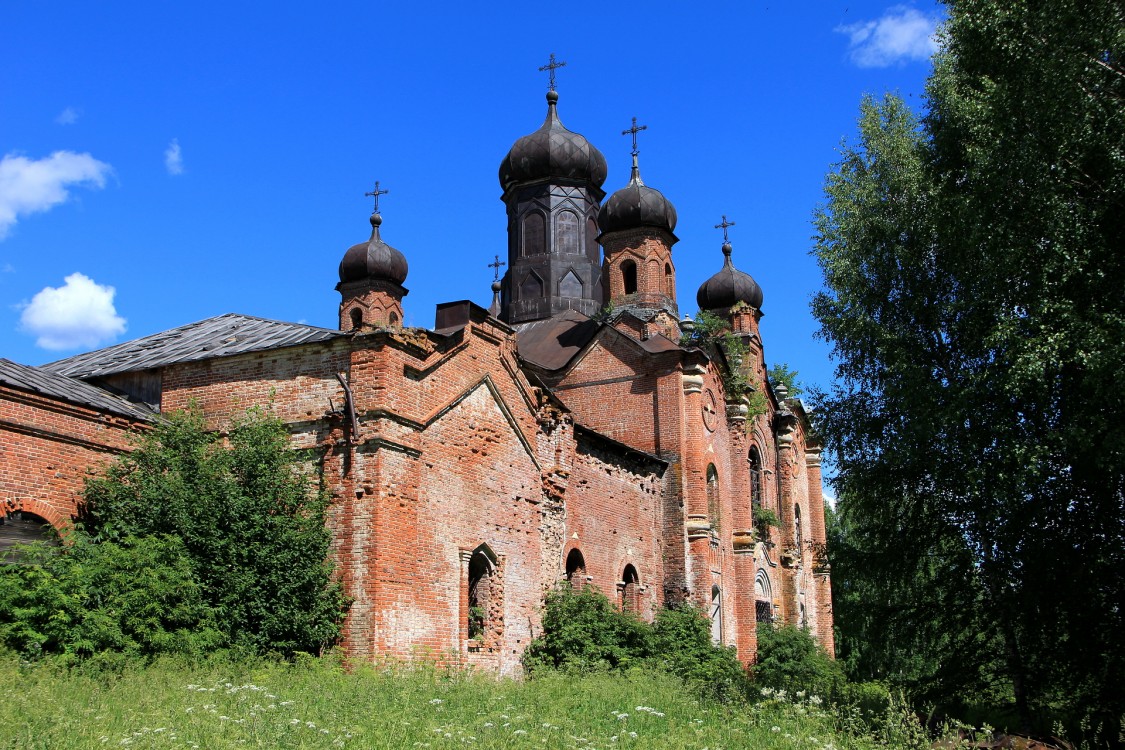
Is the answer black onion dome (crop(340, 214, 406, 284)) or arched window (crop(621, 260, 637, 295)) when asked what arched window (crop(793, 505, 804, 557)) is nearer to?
arched window (crop(621, 260, 637, 295))

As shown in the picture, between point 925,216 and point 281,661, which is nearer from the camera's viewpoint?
point 281,661

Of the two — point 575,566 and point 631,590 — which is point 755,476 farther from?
point 575,566

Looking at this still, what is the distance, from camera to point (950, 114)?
14.0 m

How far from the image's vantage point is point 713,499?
78.7 ft

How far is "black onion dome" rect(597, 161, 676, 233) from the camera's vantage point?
26891 millimetres

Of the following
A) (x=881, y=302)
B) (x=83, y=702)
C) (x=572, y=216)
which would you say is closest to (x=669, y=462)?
(x=881, y=302)

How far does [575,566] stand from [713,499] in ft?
18.7

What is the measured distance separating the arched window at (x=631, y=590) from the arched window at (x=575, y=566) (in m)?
1.81

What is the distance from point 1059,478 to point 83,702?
1087 cm

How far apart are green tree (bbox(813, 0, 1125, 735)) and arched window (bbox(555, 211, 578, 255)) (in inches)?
526

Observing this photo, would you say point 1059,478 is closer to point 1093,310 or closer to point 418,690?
point 1093,310

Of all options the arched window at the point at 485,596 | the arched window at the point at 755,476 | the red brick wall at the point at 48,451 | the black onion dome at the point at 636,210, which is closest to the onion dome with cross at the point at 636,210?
the black onion dome at the point at 636,210

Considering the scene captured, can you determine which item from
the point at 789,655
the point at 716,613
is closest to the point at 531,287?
the point at 716,613

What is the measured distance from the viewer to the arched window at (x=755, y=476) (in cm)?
2875
